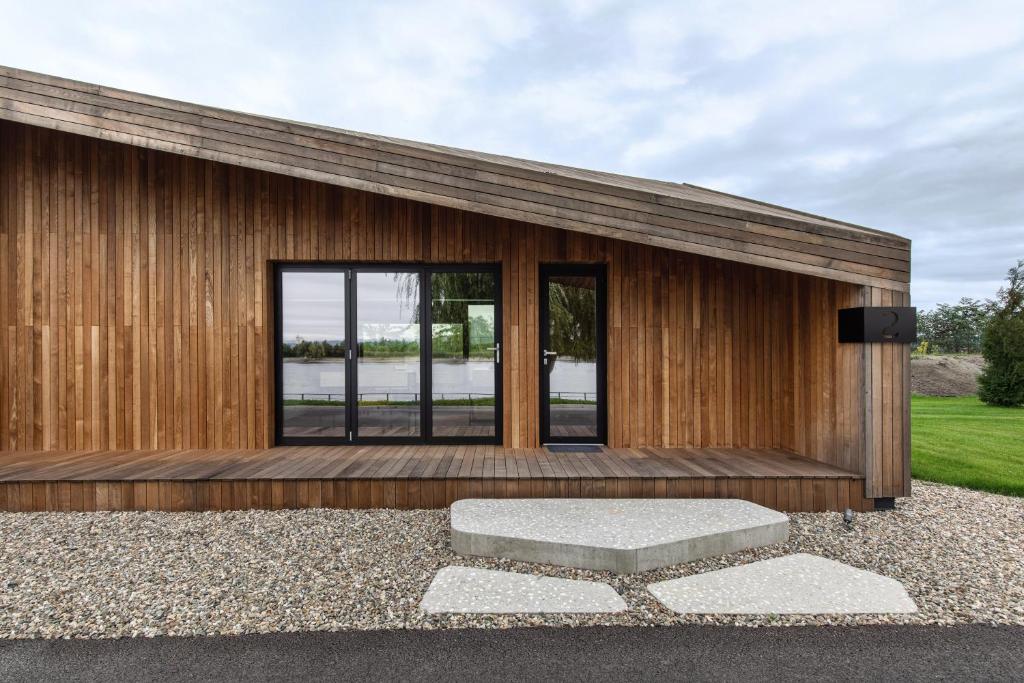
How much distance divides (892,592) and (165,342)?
18.9 ft

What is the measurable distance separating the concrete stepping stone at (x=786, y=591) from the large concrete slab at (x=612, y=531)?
19 centimetres

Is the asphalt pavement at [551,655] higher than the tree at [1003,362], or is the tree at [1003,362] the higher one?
the tree at [1003,362]

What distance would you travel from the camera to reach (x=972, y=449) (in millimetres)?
5980

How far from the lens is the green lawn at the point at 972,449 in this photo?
472cm

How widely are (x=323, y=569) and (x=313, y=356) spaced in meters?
2.62

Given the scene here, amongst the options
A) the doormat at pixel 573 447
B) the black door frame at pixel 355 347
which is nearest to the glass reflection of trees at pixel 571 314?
the black door frame at pixel 355 347

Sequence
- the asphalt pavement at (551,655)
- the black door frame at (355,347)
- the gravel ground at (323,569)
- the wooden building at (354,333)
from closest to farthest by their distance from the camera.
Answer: the asphalt pavement at (551,655)
the gravel ground at (323,569)
the wooden building at (354,333)
the black door frame at (355,347)

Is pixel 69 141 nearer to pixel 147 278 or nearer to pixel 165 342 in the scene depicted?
pixel 147 278

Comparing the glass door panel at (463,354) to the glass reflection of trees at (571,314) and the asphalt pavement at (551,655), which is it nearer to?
the glass reflection of trees at (571,314)

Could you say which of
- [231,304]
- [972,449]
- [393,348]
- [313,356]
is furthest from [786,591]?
[972,449]

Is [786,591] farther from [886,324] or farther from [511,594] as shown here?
[886,324]

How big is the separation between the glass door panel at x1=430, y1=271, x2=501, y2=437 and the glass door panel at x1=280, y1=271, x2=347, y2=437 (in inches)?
36.0

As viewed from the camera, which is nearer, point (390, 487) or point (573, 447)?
point (390, 487)

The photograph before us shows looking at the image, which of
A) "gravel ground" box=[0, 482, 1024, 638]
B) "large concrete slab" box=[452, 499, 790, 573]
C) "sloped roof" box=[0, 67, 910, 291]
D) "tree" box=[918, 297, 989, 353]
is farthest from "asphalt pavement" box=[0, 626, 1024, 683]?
"tree" box=[918, 297, 989, 353]
